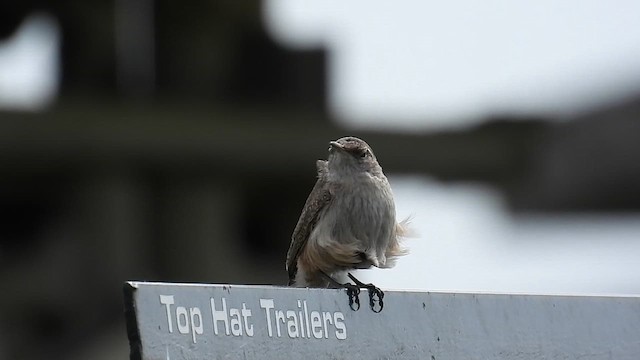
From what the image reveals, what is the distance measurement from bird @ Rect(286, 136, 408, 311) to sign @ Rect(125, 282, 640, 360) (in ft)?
4.36

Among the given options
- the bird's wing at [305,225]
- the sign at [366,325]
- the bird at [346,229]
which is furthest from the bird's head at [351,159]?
the sign at [366,325]

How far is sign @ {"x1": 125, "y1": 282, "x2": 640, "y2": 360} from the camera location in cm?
394

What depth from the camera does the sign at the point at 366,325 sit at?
3.94 metres

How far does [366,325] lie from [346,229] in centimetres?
163

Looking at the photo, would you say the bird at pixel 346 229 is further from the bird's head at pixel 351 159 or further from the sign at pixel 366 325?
the sign at pixel 366 325

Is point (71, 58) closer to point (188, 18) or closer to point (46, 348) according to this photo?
point (188, 18)

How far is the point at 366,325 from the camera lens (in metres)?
4.38

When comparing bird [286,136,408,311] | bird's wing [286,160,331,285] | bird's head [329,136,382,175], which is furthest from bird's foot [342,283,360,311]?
bird's head [329,136,382,175]

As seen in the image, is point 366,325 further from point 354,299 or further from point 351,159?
point 351,159

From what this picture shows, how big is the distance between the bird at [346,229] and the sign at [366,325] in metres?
1.33

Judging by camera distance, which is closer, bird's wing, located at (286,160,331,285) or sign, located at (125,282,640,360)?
sign, located at (125,282,640,360)

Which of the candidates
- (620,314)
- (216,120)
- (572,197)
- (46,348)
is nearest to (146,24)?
(216,120)

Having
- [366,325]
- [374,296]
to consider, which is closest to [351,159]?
[374,296]

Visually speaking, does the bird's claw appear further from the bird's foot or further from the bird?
the bird
